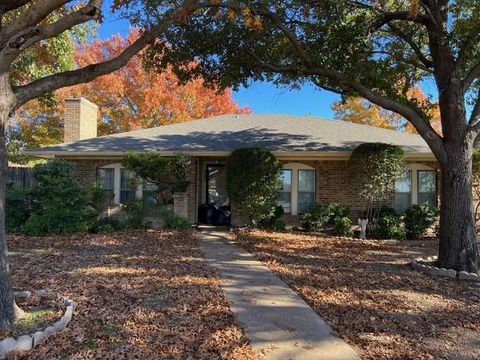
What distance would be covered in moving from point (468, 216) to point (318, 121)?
10.3 m

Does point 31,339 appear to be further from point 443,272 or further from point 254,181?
point 254,181

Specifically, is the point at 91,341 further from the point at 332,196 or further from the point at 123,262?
the point at 332,196

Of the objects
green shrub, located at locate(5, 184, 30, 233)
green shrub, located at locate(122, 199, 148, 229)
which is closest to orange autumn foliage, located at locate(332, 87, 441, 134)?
green shrub, located at locate(122, 199, 148, 229)

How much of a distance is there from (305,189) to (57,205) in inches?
310

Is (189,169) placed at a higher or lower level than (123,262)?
higher

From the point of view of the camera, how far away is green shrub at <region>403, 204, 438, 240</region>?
14.2m

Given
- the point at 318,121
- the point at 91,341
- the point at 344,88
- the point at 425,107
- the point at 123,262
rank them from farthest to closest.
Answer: the point at 318,121
the point at 425,107
the point at 344,88
the point at 123,262
the point at 91,341

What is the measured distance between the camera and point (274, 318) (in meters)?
5.38

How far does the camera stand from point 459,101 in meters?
8.89

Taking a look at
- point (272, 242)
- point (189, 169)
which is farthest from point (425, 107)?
point (189, 169)

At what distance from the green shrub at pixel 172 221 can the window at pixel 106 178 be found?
2.82 metres

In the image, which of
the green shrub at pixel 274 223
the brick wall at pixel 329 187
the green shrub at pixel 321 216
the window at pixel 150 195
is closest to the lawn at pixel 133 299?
the green shrub at pixel 274 223

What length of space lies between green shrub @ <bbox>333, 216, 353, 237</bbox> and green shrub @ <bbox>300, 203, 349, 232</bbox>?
0.69ft

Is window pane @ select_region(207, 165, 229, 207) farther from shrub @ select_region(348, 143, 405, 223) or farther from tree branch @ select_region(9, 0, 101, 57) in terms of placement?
tree branch @ select_region(9, 0, 101, 57)
